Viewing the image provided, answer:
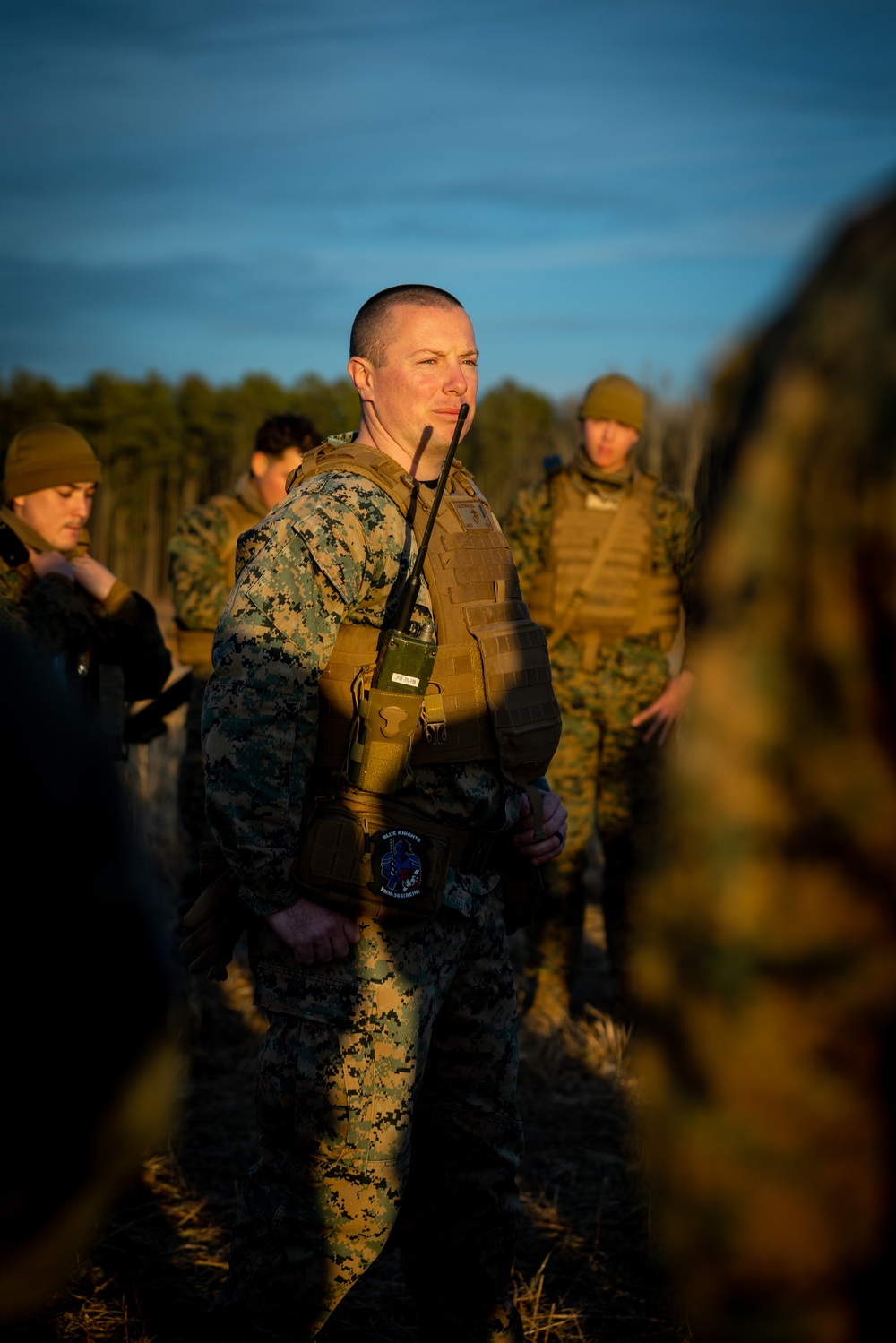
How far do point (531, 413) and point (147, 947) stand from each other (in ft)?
147

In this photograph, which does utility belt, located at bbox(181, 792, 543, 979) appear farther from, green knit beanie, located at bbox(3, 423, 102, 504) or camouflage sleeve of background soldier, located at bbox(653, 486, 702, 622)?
camouflage sleeve of background soldier, located at bbox(653, 486, 702, 622)

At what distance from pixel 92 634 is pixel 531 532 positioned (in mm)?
2210

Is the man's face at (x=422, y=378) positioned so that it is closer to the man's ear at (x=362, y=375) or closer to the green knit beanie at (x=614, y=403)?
the man's ear at (x=362, y=375)

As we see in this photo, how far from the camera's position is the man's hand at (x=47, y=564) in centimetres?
379

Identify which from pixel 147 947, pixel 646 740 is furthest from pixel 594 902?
pixel 147 947

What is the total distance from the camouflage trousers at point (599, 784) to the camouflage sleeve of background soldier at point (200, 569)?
1.67m

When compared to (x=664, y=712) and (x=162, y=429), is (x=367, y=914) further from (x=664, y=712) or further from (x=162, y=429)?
(x=162, y=429)

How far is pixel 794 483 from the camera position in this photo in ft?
2.11

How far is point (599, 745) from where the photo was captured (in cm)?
523

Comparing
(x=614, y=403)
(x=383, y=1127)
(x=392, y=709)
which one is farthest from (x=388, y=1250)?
(x=614, y=403)

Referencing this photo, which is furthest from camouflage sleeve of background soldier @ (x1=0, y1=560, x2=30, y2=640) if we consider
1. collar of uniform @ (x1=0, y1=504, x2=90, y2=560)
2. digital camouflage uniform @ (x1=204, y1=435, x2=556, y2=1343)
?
digital camouflage uniform @ (x1=204, y1=435, x2=556, y2=1343)

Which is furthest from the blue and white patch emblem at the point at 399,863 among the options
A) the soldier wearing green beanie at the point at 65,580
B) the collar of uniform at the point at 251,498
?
the collar of uniform at the point at 251,498

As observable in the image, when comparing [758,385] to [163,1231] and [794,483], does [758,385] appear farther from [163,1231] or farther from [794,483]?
[163,1231]

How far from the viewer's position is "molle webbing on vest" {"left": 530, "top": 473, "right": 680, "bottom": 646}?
5168mm
